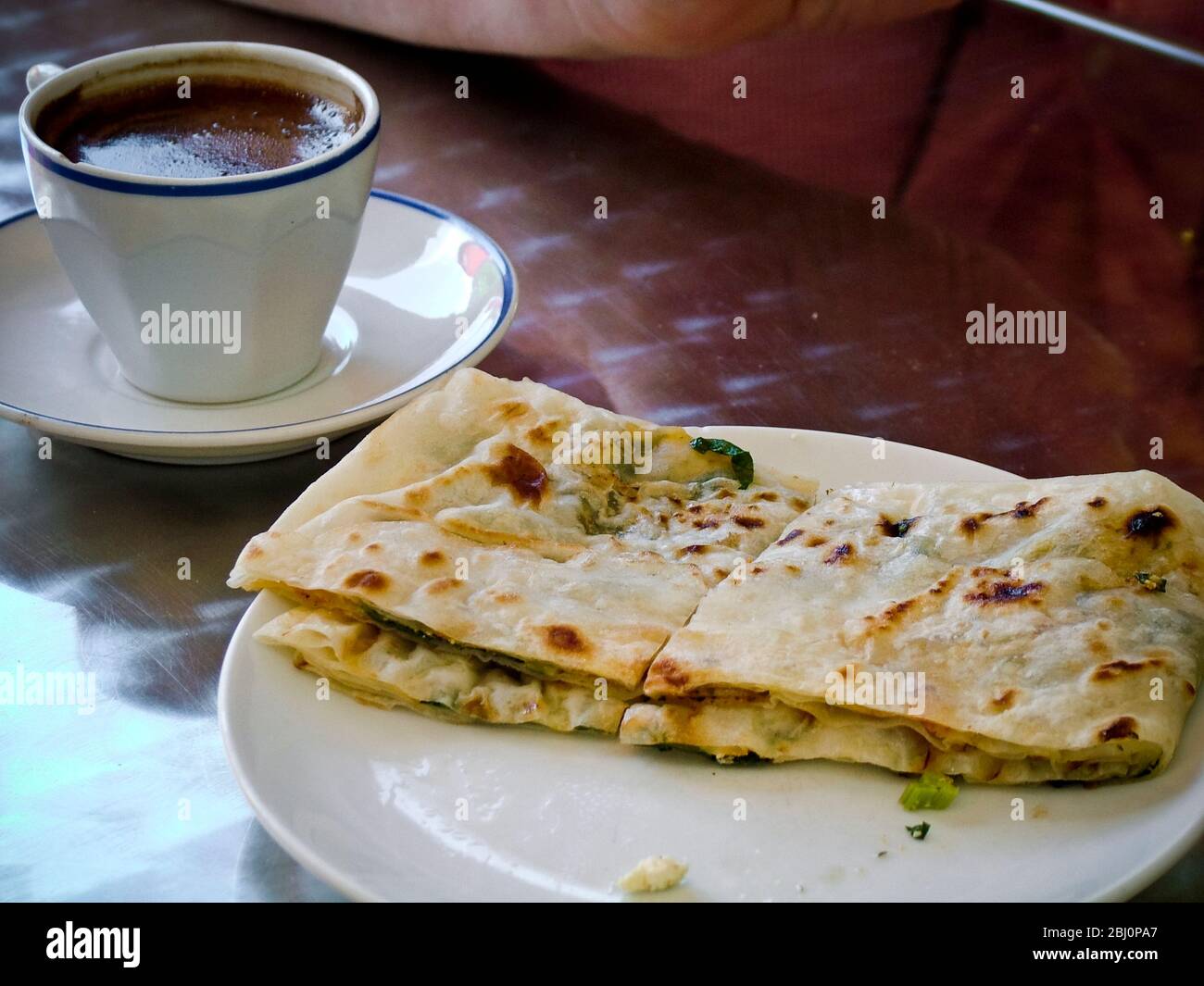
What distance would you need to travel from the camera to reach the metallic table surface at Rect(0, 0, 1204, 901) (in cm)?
128

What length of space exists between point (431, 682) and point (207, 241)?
65 cm

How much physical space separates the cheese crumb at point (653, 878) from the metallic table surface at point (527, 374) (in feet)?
0.92

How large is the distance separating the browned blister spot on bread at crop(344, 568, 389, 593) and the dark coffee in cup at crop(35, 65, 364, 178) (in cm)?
61

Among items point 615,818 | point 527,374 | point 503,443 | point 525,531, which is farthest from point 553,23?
point 615,818

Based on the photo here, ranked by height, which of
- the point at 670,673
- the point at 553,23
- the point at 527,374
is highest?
the point at 553,23

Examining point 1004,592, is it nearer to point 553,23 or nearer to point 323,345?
point 323,345

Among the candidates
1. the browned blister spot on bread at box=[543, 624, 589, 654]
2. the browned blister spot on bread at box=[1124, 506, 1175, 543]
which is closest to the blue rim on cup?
the browned blister spot on bread at box=[543, 624, 589, 654]

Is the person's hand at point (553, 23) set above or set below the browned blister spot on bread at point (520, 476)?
above

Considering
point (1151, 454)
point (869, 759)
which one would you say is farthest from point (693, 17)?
point (869, 759)

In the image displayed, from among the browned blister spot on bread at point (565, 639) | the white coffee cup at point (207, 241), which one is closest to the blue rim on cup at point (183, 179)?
the white coffee cup at point (207, 241)

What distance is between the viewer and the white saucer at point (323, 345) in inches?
65.1

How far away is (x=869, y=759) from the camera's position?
1.22 meters

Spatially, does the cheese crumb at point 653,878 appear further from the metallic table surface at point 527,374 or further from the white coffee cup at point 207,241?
the white coffee cup at point 207,241

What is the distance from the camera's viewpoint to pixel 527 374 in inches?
77.9
